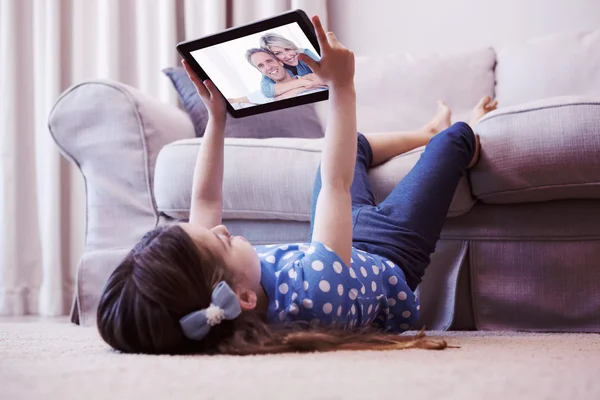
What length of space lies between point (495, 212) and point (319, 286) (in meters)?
0.59

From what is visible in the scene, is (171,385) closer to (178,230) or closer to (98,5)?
(178,230)

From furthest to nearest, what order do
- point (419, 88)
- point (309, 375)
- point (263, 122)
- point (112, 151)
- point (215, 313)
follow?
1. point (419, 88)
2. point (263, 122)
3. point (112, 151)
4. point (215, 313)
5. point (309, 375)

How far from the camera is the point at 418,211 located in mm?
1294

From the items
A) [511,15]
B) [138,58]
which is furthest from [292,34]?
[138,58]

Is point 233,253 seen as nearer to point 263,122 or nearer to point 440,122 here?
point 440,122


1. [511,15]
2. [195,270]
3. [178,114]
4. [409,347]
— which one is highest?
[511,15]

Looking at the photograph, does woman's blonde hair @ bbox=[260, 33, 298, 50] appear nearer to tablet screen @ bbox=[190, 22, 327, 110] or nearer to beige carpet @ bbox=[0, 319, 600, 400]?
tablet screen @ bbox=[190, 22, 327, 110]

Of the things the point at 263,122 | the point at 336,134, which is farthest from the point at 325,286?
the point at 263,122

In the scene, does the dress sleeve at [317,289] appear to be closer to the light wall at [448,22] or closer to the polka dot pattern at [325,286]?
the polka dot pattern at [325,286]

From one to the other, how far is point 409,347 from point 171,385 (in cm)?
42

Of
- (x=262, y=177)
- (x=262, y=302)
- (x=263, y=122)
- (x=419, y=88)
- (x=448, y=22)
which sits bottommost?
(x=262, y=302)

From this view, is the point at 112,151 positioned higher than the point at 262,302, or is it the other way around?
the point at 112,151

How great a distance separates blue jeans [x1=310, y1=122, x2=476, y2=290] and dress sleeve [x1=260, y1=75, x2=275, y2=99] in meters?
0.23

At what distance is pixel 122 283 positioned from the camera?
896 mm
